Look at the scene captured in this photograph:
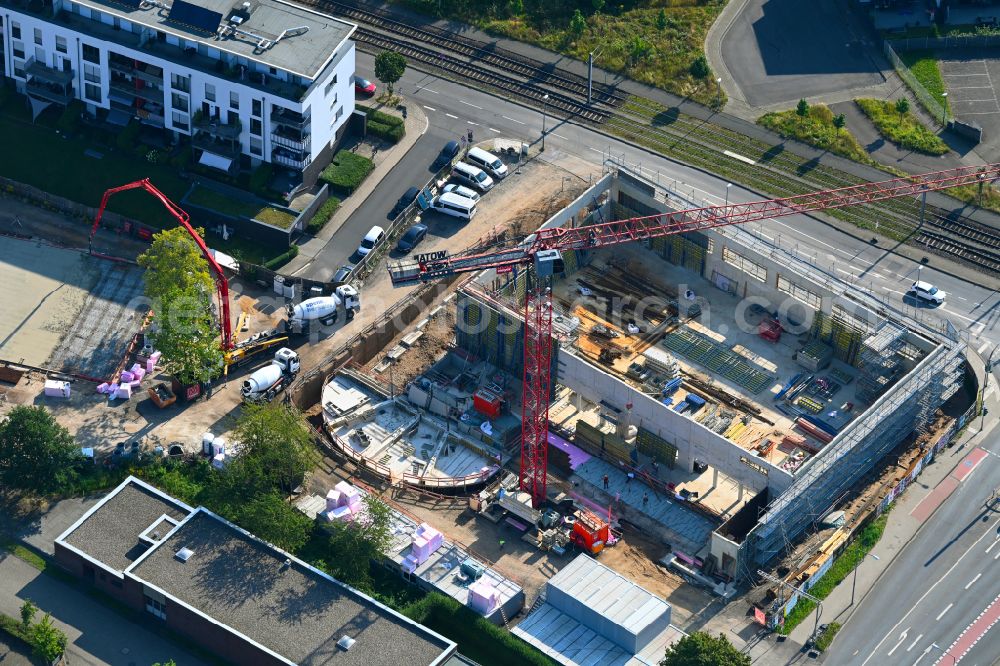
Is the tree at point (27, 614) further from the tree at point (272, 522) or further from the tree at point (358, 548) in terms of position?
the tree at point (358, 548)

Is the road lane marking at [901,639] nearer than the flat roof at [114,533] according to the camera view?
Yes

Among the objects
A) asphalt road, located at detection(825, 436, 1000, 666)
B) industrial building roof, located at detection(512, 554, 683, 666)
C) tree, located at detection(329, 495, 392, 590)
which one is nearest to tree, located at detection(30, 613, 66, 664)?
tree, located at detection(329, 495, 392, 590)

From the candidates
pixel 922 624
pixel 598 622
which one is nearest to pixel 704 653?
pixel 598 622

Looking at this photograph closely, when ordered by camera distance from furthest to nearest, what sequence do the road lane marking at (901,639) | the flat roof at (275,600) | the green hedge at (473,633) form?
the road lane marking at (901,639), the green hedge at (473,633), the flat roof at (275,600)

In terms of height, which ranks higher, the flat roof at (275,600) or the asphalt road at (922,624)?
the asphalt road at (922,624)

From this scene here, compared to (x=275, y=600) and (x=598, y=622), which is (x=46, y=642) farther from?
(x=598, y=622)

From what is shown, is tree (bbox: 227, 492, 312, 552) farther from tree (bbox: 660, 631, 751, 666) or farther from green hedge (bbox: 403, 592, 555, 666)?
tree (bbox: 660, 631, 751, 666)

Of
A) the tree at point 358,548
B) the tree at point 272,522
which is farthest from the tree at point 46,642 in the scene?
the tree at point 358,548
